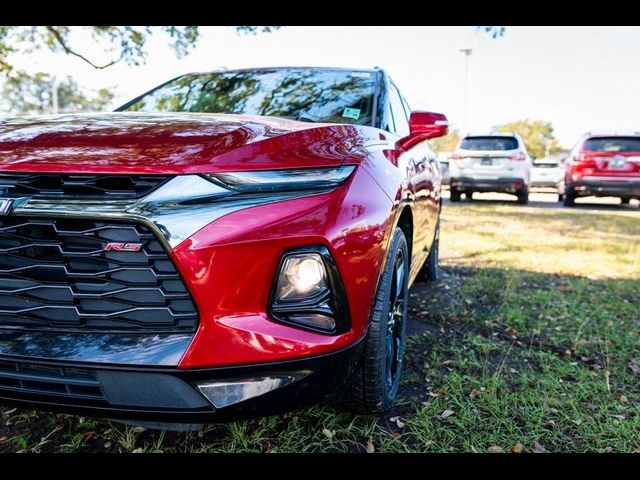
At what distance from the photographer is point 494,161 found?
11180 mm

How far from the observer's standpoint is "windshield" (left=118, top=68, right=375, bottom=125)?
2.56 metres

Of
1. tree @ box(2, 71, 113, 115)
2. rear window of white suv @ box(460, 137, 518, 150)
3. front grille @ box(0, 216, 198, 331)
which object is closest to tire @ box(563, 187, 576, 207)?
rear window of white suv @ box(460, 137, 518, 150)

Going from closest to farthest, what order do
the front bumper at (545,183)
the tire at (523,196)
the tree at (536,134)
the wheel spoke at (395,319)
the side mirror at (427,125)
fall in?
the wheel spoke at (395,319), the side mirror at (427,125), the tire at (523,196), the front bumper at (545,183), the tree at (536,134)

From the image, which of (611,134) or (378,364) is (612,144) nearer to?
(611,134)

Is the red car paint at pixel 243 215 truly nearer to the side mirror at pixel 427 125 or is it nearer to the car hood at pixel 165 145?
the car hood at pixel 165 145

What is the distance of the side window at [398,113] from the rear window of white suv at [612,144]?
9.47 m

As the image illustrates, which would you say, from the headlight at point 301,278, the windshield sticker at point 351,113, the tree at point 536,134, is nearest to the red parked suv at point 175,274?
the headlight at point 301,278

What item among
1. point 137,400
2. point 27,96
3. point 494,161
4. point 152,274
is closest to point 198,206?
point 152,274

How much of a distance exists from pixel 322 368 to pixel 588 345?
219cm

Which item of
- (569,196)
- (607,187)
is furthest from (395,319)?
(569,196)

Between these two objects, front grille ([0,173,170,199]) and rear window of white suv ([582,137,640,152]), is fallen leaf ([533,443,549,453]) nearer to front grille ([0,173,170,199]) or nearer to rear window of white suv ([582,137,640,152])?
front grille ([0,173,170,199])

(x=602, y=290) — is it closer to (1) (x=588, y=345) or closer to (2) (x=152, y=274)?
(1) (x=588, y=345)

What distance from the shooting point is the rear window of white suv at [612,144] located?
10727 mm

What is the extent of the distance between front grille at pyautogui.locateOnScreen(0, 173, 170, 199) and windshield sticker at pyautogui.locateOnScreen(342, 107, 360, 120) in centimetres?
136
